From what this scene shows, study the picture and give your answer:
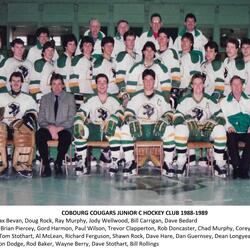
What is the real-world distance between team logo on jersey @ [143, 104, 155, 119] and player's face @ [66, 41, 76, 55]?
4.28ft

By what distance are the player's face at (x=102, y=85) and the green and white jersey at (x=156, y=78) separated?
322 mm

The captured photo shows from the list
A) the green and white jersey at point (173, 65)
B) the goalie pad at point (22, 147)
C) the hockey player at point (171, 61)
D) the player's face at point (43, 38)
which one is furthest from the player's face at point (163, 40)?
the goalie pad at point (22, 147)

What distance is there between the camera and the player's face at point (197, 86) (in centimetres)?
569

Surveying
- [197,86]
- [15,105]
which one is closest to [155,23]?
[197,86]

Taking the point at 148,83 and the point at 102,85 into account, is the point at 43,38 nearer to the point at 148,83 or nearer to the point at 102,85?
the point at 102,85

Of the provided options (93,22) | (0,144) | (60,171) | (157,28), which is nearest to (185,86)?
(157,28)

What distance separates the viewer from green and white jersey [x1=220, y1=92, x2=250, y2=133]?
18.6ft

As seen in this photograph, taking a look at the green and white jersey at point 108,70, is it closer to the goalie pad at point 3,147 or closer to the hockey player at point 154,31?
the hockey player at point 154,31

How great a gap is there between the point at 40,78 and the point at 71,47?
1.77 ft

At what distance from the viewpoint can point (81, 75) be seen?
6.27 m

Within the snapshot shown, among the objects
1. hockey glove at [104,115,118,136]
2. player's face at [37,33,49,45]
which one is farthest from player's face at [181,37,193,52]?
player's face at [37,33,49,45]

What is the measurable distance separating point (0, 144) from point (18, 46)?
138cm

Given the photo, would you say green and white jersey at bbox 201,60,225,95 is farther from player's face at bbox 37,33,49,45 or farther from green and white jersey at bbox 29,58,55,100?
player's face at bbox 37,33,49,45
